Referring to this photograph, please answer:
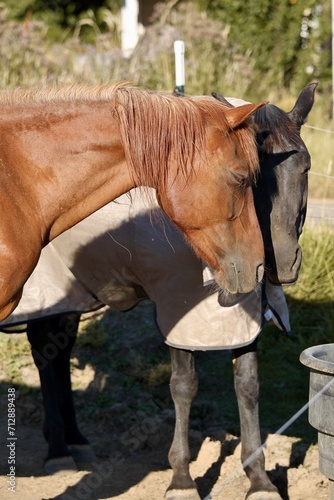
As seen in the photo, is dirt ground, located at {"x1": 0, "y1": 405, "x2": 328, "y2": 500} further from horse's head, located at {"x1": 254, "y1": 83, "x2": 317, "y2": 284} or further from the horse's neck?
the horse's neck

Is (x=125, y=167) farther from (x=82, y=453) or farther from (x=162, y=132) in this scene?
(x=82, y=453)

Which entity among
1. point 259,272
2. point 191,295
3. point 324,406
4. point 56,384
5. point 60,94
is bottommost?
point 56,384

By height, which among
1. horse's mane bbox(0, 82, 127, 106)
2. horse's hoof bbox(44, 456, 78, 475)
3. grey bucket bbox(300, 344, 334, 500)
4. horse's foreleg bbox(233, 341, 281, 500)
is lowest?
horse's hoof bbox(44, 456, 78, 475)

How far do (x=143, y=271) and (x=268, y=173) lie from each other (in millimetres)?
877

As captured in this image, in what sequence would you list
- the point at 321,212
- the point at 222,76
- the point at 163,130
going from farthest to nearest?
the point at 222,76 → the point at 321,212 → the point at 163,130

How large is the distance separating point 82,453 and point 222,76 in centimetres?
641

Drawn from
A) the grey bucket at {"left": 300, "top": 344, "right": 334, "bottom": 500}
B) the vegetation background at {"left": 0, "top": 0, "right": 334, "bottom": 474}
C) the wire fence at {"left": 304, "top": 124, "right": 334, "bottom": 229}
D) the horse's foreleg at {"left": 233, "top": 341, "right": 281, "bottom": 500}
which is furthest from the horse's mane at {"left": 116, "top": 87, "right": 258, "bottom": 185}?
the wire fence at {"left": 304, "top": 124, "right": 334, "bottom": 229}

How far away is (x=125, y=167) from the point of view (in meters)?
3.31

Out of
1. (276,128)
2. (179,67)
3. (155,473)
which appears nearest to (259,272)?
(276,128)

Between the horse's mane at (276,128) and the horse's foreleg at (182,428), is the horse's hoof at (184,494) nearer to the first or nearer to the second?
the horse's foreleg at (182,428)

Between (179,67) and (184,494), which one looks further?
(179,67)

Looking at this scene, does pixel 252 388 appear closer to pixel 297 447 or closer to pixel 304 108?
pixel 297 447

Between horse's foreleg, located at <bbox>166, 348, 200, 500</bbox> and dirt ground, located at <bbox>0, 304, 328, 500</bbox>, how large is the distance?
18 centimetres

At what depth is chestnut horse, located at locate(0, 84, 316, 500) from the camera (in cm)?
381
